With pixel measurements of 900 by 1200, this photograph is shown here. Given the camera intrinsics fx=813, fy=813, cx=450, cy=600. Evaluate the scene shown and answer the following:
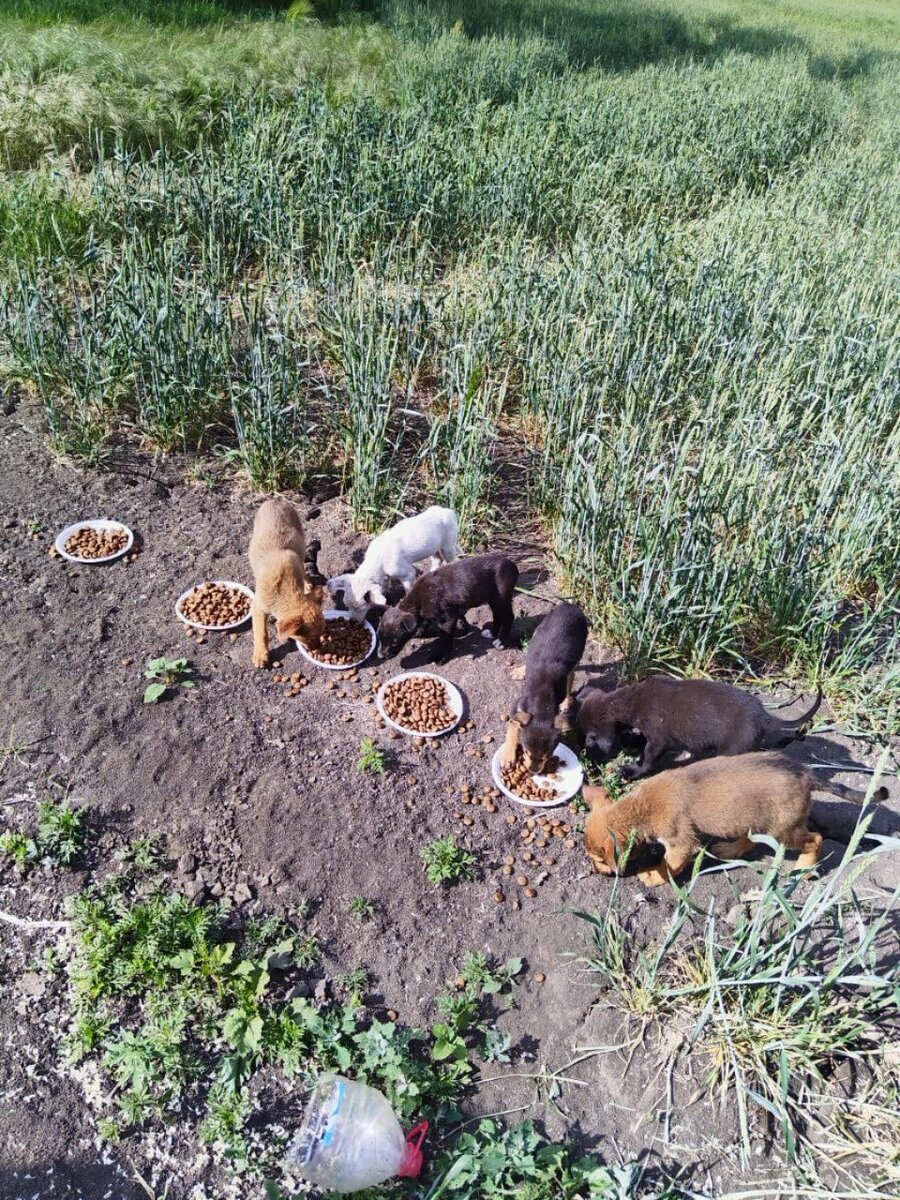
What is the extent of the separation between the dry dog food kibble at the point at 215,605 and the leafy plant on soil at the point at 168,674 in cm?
32

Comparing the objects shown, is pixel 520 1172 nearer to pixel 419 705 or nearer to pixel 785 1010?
pixel 785 1010

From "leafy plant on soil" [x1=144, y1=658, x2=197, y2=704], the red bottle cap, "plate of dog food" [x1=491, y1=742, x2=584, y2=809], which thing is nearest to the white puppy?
"leafy plant on soil" [x1=144, y1=658, x2=197, y2=704]

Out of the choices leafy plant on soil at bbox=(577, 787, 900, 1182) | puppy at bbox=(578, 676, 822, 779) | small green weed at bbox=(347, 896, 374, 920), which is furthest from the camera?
puppy at bbox=(578, 676, 822, 779)

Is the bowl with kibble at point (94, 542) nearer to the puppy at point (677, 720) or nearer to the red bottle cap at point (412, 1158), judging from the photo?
the puppy at point (677, 720)

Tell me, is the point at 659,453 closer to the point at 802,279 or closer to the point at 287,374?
the point at 287,374

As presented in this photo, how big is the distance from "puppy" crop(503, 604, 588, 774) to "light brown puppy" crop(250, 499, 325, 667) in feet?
3.90

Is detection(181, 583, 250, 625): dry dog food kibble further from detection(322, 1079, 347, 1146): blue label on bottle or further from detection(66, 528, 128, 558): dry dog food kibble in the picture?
detection(322, 1079, 347, 1146): blue label on bottle

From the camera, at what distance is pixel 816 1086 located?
3.04 meters

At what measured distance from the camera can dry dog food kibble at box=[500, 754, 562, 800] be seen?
397 centimetres

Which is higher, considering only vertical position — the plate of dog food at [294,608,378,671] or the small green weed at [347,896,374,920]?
the plate of dog food at [294,608,378,671]

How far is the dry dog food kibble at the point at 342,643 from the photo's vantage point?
4.54 m

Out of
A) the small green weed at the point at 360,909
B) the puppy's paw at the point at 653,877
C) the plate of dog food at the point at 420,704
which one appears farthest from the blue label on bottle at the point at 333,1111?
the plate of dog food at the point at 420,704

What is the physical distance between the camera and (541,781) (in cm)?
403

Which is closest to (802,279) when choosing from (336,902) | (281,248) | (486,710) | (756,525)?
(756,525)
